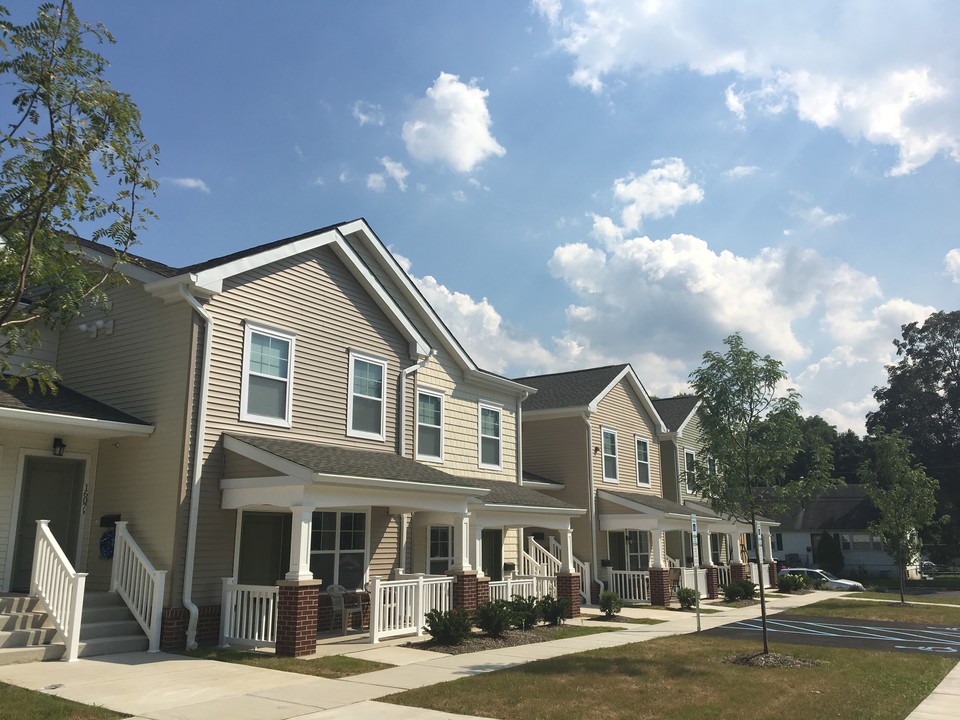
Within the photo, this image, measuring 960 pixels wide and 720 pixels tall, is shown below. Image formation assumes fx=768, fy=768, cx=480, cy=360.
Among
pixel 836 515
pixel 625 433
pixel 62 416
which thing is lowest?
pixel 836 515

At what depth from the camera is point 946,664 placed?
12836 mm

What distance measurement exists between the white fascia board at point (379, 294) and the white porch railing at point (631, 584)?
11.5 meters

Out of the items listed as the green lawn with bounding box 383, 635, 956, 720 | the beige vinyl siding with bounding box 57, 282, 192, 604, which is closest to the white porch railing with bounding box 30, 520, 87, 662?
the beige vinyl siding with bounding box 57, 282, 192, 604

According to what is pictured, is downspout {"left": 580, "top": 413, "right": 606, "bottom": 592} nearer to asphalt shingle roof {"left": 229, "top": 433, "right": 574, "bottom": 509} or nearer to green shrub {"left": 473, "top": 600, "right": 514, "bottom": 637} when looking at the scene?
asphalt shingle roof {"left": 229, "top": 433, "right": 574, "bottom": 509}

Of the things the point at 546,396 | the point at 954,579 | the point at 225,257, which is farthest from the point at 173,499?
the point at 954,579

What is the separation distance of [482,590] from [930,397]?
56.3 metres

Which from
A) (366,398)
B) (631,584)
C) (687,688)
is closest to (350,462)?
(366,398)

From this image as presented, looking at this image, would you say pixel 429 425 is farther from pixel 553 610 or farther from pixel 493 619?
pixel 493 619

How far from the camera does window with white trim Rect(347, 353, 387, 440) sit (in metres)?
16.8

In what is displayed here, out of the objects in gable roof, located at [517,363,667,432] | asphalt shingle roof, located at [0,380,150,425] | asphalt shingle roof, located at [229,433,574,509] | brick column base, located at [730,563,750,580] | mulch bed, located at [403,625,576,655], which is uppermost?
gable roof, located at [517,363,667,432]

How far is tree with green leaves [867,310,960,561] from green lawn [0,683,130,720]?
61486 millimetres

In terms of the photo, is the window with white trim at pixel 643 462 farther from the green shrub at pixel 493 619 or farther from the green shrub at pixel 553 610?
the green shrub at pixel 493 619

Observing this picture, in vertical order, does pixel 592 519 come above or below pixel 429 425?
below

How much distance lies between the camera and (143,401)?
46.0 ft
